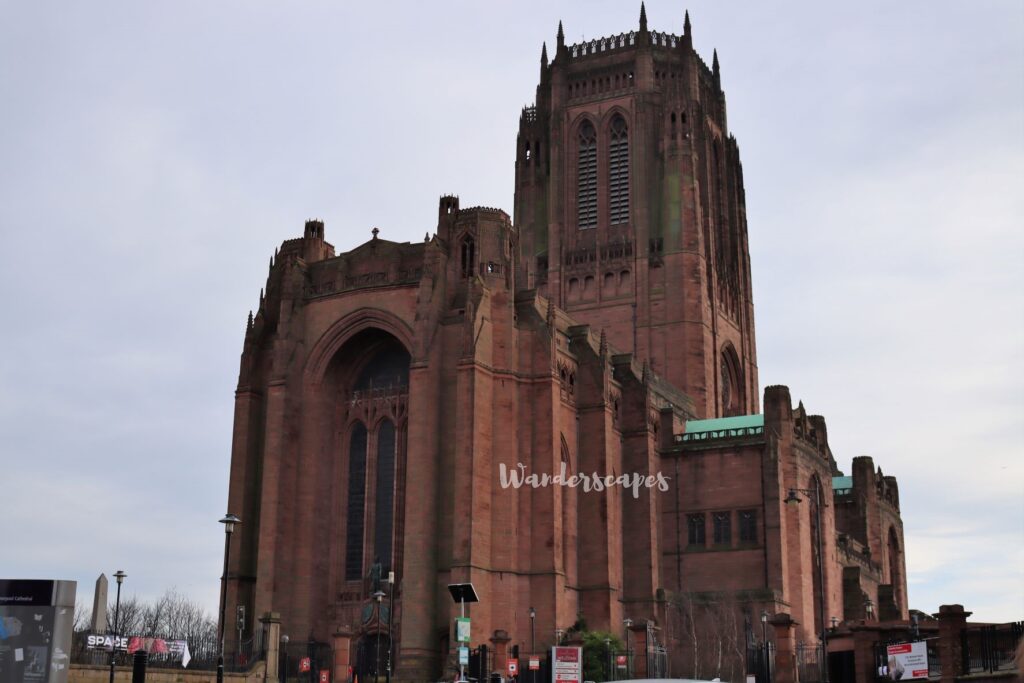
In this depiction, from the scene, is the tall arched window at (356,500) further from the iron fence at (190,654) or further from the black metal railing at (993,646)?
the black metal railing at (993,646)

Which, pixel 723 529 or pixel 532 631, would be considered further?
pixel 723 529

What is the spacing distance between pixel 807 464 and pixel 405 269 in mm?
27657

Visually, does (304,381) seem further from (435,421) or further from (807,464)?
(807,464)

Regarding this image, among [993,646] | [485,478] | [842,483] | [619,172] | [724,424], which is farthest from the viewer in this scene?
[619,172]

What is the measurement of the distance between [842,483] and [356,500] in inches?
1711

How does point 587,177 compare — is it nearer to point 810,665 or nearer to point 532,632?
point 532,632

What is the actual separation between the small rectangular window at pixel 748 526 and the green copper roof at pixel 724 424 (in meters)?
6.84

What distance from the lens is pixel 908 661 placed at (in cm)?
3462

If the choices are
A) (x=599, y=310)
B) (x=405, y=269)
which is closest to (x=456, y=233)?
(x=405, y=269)

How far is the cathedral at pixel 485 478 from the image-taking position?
58188 mm

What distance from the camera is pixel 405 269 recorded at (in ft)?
208

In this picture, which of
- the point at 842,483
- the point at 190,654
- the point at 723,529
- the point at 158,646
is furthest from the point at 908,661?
the point at 842,483

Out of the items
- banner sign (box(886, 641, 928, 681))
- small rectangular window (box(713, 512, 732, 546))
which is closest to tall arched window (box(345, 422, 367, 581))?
small rectangular window (box(713, 512, 732, 546))

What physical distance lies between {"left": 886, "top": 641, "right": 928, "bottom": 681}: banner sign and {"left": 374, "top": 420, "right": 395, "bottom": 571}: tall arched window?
31115 mm
